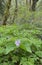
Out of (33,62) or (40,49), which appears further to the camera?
(40,49)

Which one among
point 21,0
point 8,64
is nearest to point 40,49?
point 8,64

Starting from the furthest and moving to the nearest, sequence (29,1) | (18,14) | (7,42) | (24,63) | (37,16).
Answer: (29,1) < (18,14) < (37,16) < (7,42) < (24,63)

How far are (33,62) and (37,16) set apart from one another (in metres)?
6.24

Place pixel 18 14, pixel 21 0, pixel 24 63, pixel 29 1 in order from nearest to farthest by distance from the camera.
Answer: pixel 24 63, pixel 18 14, pixel 29 1, pixel 21 0

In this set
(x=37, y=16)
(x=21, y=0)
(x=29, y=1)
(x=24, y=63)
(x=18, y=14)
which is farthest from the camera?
(x=21, y=0)

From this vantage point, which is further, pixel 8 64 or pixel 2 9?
pixel 2 9

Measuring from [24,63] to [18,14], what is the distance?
6.89 meters

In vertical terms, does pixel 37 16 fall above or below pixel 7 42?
below

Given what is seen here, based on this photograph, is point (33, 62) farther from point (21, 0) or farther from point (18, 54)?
point (21, 0)

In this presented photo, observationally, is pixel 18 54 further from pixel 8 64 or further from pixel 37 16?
pixel 37 16

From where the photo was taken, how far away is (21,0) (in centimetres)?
1348

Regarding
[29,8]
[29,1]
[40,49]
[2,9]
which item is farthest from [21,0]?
[40,49]

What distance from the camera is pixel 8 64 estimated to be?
9.98ft

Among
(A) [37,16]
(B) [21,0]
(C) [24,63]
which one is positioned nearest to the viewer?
(C) [24,63]
